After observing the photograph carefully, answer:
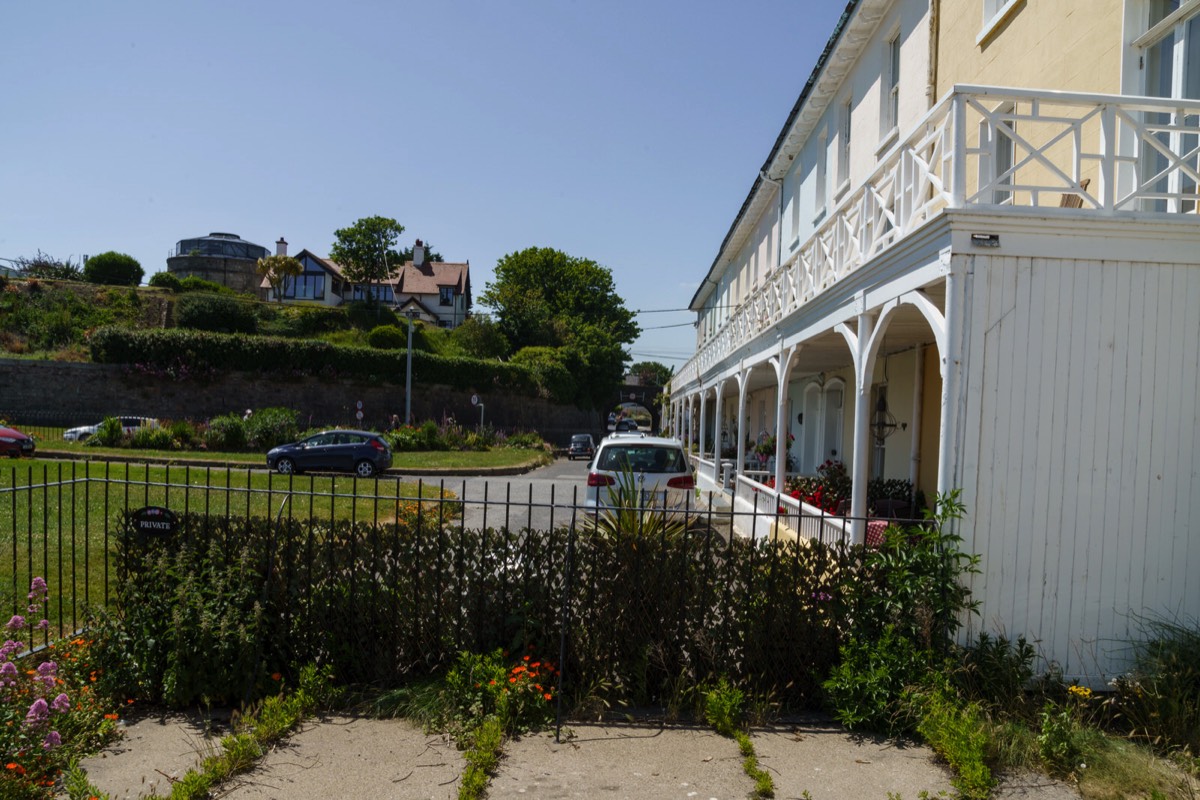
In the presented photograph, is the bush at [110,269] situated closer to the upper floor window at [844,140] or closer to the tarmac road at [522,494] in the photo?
the tarmac road at [522,494]

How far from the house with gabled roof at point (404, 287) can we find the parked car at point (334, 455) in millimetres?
42916

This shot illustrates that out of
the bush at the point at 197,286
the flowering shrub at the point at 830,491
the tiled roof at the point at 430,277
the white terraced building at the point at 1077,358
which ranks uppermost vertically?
the tiled roof at the point at 430,277

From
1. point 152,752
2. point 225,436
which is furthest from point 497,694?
point 225,436

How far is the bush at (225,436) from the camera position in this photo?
27922mm

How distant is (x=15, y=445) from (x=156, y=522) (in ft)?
68.8

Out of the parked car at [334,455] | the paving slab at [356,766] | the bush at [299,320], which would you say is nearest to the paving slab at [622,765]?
the paving slab at [356,766]

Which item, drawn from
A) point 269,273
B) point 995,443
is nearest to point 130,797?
point 995,443

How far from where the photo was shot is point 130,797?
418 centimetres

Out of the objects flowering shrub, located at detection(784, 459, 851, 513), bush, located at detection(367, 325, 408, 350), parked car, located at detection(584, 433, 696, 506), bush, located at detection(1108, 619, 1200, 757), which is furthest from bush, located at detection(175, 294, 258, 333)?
bush, located at detection(1108, 619, 1200, 757)

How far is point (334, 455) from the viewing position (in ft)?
79.0

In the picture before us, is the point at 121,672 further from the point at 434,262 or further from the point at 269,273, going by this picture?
the point at 434,262

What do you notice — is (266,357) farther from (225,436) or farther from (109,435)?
(109,435)

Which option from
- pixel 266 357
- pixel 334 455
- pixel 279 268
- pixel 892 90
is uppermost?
pixel 279 268

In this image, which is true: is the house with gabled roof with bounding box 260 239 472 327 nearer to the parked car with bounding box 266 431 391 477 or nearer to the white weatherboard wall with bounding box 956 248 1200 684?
the parked car with bounding box 266 431 391 477
